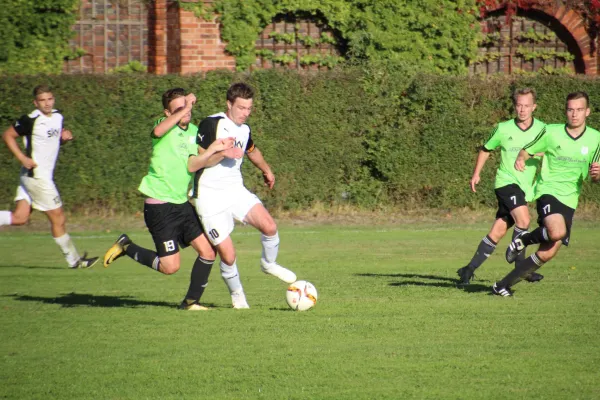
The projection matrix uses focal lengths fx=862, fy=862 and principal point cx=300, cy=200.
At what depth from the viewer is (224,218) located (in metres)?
8.12

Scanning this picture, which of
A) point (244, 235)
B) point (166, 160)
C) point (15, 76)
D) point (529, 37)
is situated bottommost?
point (244, 235)

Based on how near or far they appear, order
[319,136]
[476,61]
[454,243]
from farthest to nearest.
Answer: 1. [476,61]
2. [319,136]
3. [454,243]

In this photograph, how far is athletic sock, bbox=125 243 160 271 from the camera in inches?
341

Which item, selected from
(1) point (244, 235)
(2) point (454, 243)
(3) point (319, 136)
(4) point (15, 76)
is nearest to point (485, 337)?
(2) point (454, 243)

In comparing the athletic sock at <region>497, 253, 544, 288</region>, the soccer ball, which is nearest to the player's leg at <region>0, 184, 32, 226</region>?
the soccer ball

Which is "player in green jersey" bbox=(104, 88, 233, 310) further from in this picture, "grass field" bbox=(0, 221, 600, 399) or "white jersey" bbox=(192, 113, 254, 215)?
"grass field" bbox=(0, 221, 600, 399)

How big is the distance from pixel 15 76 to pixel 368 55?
749cm

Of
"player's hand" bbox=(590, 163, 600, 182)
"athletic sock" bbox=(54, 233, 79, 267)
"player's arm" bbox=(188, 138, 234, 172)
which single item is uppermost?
"player's arm" bbox=(188, 138, 234, 172)

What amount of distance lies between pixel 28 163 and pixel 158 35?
8786 mm

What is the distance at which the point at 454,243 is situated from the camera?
13.9 meters

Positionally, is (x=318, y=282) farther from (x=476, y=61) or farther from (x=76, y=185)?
(x=476, y=61)

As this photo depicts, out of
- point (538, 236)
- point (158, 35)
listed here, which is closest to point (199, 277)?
point (538, 236)

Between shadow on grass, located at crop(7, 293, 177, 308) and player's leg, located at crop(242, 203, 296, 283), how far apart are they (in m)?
1.17

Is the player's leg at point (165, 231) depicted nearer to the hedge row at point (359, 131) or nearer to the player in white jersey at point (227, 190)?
the player in white jersey at point (227, 190)
